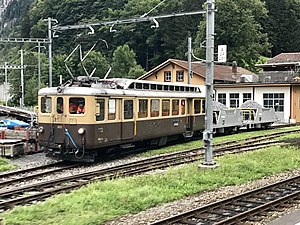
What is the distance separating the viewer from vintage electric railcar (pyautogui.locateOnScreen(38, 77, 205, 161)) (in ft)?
54.3

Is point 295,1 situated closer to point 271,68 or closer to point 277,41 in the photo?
point 277,41

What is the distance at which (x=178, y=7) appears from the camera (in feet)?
268

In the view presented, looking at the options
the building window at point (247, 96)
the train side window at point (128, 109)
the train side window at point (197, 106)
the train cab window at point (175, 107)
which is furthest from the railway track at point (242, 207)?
the building window at point (247, 96)

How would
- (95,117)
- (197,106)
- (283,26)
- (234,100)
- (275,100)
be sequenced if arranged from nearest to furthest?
(95,117), (197,106), (275,100), (234,100), (283,26)

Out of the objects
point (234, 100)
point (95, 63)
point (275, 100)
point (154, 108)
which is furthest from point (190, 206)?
point (95, 63)

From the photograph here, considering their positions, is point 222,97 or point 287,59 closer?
point 222,97

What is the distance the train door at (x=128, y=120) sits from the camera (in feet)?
59.1

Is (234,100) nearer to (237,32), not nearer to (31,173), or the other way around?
(237,32)

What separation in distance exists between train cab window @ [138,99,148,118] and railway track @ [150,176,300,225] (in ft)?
25.6

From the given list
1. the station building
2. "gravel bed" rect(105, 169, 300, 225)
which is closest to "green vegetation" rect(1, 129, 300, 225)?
"gravel bed" rect(105, 169, 300, 225)

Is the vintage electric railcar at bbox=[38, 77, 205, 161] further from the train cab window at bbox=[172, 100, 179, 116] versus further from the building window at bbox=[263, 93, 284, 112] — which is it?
the building window at bbox=[263, 93, 284, 112]

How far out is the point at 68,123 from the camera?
660 inches

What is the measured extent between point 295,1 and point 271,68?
1539 inches

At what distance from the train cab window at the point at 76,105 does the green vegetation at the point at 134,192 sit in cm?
426
